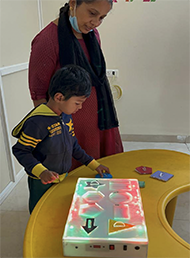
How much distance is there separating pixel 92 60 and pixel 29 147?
61 cm

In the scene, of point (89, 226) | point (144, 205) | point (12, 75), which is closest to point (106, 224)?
point (89, 226)

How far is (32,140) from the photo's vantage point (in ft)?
3.23

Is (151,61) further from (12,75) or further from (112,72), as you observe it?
(12,75)

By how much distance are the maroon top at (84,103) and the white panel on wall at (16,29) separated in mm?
805

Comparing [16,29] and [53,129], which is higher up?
[16,29]

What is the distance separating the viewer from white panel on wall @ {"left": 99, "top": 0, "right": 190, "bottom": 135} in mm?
2584

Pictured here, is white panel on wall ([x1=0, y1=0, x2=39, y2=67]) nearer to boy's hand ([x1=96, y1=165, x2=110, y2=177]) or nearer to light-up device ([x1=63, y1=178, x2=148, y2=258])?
boy's hand ([x1=96, y1=165, x2=110, y2=177])

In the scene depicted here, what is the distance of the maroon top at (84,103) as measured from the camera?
3.88 ft

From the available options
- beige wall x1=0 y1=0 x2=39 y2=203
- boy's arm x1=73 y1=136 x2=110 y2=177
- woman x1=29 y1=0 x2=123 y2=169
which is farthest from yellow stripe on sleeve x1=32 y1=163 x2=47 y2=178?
beige wall x1=0 y1=0 x2=39 y2=203

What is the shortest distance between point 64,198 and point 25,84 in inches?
62.7

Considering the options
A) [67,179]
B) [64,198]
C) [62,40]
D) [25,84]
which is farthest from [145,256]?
[25,84]

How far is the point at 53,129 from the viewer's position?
104 centimetres

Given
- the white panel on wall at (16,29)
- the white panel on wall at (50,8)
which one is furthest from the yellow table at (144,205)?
the white panel on wall at (50,8)

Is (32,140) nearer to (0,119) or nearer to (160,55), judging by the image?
(0,119)
